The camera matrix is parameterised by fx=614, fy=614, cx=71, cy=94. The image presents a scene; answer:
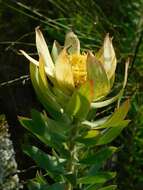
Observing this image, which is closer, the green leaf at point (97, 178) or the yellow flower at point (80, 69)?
the yellow flower at point (80, 69)

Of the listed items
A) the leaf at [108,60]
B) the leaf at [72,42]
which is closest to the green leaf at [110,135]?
the leaf at [108,60]

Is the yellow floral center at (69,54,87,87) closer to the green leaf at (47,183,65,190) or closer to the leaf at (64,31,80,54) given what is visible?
the leaf at (64,31,80,54)

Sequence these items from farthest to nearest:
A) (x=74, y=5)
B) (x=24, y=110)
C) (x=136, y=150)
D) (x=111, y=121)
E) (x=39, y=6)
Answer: (x=39, y=6)
(x=24, y=110)
(x=74, y=5)
(x=136, y=150)
(x=111, y=121)

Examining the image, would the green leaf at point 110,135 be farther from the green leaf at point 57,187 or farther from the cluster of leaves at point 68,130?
the green leaf at point 57,187

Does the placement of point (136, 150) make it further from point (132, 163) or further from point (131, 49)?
point (131, 49)

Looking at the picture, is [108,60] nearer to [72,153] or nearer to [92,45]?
[72,153]

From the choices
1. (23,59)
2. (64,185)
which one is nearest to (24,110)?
(23,59)

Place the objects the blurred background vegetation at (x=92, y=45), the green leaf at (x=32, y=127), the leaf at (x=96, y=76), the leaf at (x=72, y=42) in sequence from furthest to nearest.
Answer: the blurred background vegetation at (x=92, y=45), the leaf at (x=72, y=42), the green leaf at (x=32, y=127), the leaf at (x=96, y=76)

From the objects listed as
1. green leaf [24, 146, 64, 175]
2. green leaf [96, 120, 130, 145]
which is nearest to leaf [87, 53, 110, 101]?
green leaf [96, 120, 130, 145]
